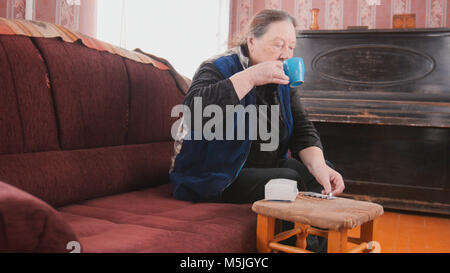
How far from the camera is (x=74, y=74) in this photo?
132 centimetres

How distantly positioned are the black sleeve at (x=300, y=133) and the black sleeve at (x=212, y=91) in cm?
46

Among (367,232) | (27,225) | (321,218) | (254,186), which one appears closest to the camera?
(27,225)

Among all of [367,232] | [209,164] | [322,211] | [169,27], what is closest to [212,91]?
[209,164]

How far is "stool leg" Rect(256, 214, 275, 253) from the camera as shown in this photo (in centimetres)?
111

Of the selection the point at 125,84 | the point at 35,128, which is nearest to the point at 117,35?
the point at 125,84

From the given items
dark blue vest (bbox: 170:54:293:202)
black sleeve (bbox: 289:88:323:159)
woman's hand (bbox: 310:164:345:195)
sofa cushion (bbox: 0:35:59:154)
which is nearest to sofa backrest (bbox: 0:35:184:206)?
sofa cushion (bbox: 0:35:59:154)

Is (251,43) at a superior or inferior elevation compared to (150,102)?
superior

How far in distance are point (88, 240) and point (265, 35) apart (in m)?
0.99

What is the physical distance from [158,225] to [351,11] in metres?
3.50

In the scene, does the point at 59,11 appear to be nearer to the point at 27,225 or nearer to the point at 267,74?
the point at 267,74

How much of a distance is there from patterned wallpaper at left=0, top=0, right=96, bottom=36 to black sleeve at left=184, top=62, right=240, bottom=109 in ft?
4.03

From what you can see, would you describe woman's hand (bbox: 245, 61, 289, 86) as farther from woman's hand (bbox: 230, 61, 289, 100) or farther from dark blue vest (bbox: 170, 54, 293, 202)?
dark blue vest (bbox: 170, 54, 293, 202)

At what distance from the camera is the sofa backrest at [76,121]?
1122mm

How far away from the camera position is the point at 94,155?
53.6 inches
